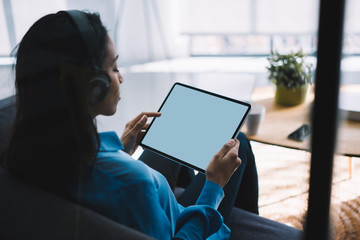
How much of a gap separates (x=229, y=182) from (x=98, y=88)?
412mm

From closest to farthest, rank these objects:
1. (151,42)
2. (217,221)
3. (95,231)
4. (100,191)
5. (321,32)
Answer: (321,32)
(95,231)
(100,191)
(217,221)
(151,42)

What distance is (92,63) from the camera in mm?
514

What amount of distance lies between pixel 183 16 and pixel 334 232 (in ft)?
6.57

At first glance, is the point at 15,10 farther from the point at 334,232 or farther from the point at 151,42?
the point at 334,232

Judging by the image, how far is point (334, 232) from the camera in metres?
0.23

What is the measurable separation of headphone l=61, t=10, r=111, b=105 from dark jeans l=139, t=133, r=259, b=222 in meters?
0.38

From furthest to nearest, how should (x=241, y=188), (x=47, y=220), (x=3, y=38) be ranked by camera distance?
(x=3, y=38), (x=241, y=188), (x=47, y=220)

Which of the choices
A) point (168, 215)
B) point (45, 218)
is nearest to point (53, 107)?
point (45, 218)

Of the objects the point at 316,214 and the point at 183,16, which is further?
the point at 183,16

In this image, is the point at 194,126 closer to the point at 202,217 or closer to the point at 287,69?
the point at 202,217

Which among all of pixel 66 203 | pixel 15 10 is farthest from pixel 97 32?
pixel 15 10

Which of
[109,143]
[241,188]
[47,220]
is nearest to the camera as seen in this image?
[47,220]

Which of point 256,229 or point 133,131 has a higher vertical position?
point 133,131

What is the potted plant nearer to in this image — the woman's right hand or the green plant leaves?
the green plant leaves
